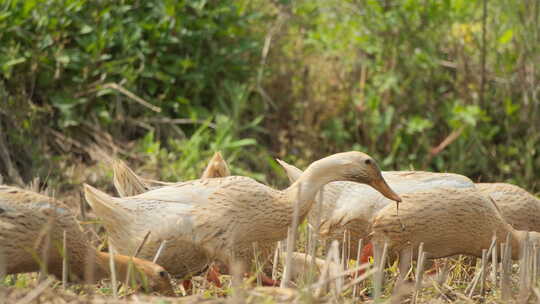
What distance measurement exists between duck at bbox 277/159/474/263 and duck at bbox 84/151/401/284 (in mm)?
305

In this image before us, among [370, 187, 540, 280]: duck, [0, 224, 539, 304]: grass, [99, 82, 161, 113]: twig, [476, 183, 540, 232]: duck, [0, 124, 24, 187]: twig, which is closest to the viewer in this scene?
[0, 224, 539, 304]: grass

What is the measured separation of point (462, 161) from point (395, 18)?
1264 millimetres

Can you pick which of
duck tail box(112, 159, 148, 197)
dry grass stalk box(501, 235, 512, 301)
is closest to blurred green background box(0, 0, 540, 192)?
duck tail box(112, 159, 148, 197)

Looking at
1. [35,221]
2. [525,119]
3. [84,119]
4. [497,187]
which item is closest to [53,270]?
[35,221]

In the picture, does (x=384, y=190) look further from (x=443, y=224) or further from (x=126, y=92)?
(x=126, y=92)

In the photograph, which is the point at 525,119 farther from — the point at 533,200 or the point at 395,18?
the point at 533,200

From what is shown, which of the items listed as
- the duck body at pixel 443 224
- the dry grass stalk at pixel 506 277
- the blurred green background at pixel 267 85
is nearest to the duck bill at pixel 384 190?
the duck body at pixel 443 224

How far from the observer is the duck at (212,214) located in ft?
10.4

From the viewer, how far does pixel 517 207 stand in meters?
3.93

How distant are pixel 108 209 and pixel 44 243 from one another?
15.3 inches

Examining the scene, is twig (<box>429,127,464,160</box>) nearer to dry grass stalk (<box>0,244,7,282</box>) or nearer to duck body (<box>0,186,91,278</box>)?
duck body (<box>0,186,91,278</box>)

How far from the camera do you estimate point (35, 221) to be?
2.86 metres

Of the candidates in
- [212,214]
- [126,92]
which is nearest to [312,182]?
[212,214]

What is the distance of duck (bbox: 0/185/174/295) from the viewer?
9.20 ft
